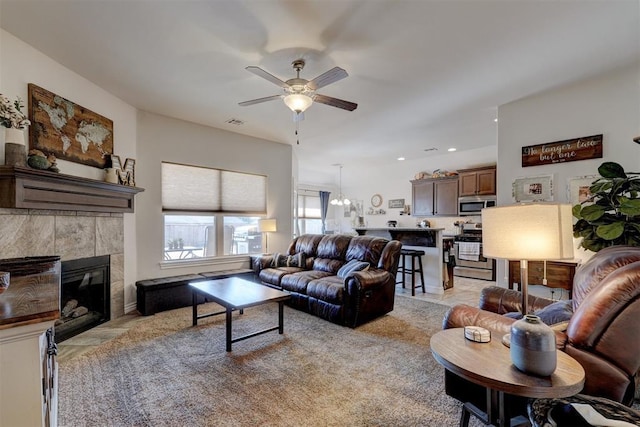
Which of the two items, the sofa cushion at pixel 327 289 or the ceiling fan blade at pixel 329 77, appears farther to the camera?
the sofa cushion at pixel 327 289

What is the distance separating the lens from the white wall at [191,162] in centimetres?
421

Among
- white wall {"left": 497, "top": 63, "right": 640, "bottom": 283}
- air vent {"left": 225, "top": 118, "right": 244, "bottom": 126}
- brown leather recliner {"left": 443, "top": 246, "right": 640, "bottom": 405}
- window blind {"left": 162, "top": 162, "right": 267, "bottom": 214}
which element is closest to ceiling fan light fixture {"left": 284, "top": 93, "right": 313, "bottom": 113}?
air vent {"left": 225, "top": 118, "right": 244, "bottom": 126}

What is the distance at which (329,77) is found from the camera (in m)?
2.44

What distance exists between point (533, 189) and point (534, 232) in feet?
8.99

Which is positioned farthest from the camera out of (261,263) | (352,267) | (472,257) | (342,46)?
(472,257)

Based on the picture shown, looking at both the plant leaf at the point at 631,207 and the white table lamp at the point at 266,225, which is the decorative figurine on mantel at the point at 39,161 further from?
the plant leaf at the point at 631,207

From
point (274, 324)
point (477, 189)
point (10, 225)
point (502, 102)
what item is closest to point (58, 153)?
point (10, 225)

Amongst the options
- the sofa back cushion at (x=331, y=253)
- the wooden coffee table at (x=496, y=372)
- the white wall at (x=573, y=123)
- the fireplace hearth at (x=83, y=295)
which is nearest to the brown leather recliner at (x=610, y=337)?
the wooden coffee table at (x=496, y=372)

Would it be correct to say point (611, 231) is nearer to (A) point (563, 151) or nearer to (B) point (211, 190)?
(A) point (563, 151)

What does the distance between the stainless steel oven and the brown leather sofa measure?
3.17m

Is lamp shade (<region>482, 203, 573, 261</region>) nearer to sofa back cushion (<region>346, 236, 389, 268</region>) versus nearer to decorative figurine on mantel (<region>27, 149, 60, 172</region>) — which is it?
sofa back cushion (<region>346, 236, 389, 268</region>)

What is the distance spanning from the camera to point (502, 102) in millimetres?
3773

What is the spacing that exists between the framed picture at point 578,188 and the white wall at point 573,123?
43 millimetres

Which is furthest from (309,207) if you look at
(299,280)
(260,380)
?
(260,380)
